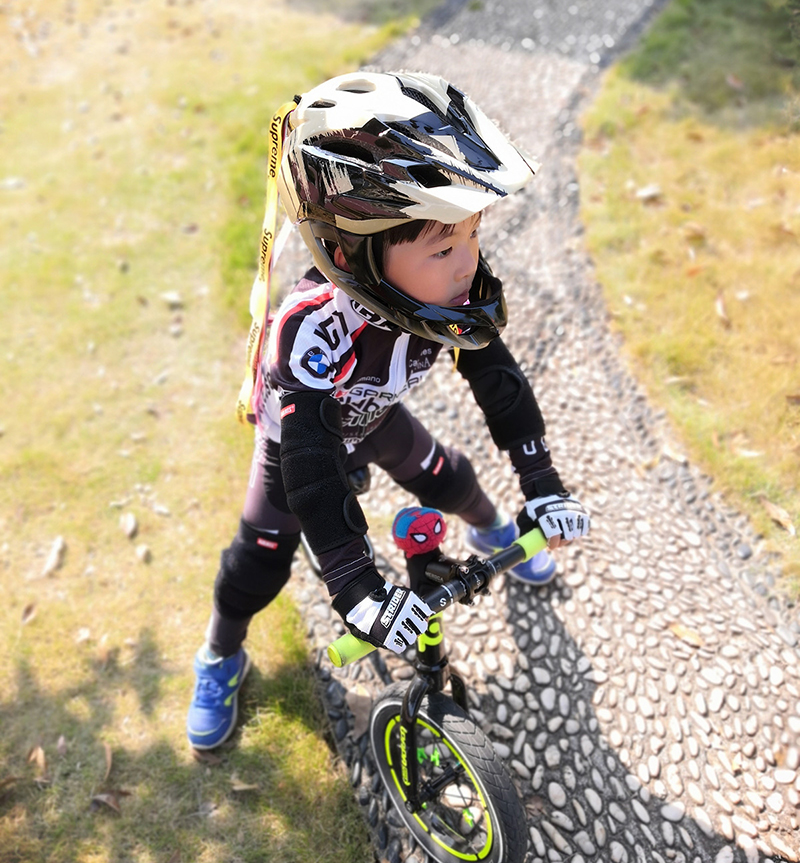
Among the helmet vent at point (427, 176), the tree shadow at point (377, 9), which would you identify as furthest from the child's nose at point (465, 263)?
the tree shadow at point (377, 9)

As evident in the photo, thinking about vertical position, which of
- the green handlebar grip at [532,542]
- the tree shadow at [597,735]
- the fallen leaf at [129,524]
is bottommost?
the fallen leaf at [129,524]

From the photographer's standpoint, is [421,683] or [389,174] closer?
[389,174]

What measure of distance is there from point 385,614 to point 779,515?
296cm

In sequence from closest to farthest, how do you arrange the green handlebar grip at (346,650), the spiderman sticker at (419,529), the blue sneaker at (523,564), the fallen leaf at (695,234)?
the green handlebar grip at (346,650) → the spiderman sticker at (419,529) → the blue sneaker at (523,564) → the fallen leaf at (695,234)

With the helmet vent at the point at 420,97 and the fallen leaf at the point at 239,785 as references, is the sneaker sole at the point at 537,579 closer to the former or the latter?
the fallen leaf at the point at 239,785

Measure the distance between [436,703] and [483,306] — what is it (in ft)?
4.90

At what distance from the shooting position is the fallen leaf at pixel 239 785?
3.32 m

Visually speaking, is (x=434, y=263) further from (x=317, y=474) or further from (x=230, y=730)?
(x=230, y=730)

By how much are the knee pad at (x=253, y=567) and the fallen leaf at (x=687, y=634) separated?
2.10m

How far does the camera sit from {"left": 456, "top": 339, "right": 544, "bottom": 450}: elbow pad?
9.16 feet

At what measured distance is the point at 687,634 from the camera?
367 centimetres

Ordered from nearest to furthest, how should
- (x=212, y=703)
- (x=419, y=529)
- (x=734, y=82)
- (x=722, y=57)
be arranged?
(x=419, y=529)
(x=212, y=703)
(x=734, y=82)
(x=722, y=57)

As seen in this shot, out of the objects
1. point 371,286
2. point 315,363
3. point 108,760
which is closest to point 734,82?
point 371,286

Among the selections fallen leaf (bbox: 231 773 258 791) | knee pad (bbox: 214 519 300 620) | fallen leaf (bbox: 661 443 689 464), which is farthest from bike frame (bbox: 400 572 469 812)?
fallen leaf (bbox: 661 443 689 464)
